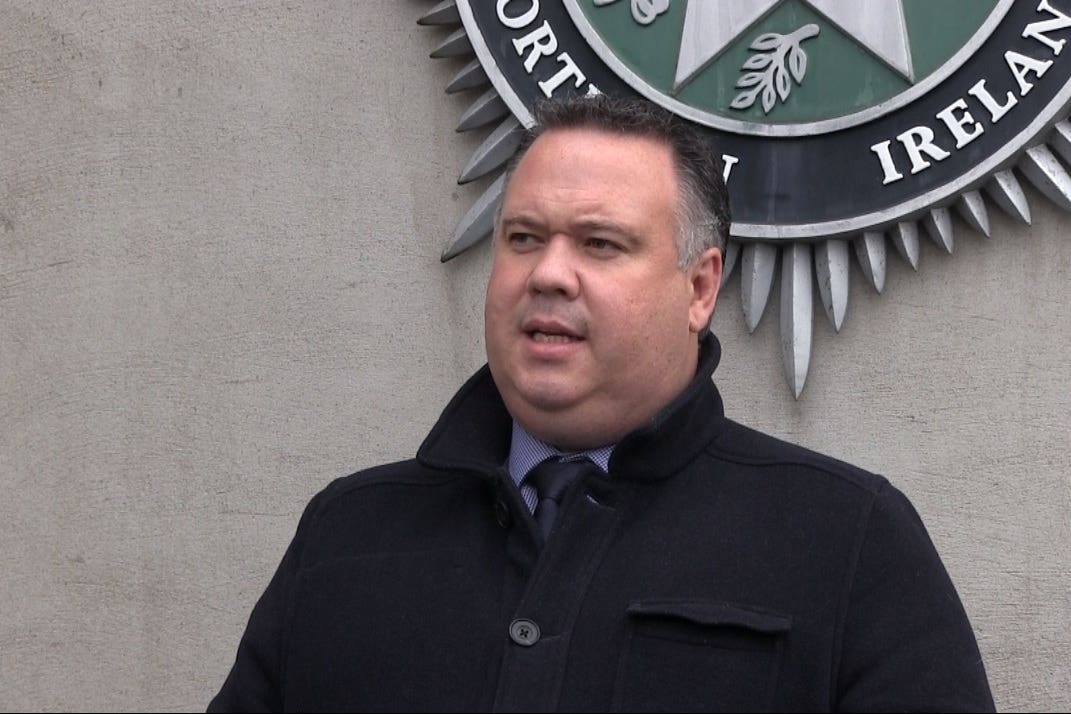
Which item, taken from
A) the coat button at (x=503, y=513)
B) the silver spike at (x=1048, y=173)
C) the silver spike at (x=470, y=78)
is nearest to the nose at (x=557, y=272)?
the coat button at (x=503, y=513)

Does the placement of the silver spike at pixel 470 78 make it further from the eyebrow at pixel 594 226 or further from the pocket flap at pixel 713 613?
the pocket flap at pixel 713 613

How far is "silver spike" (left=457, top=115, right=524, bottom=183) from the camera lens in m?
2.69

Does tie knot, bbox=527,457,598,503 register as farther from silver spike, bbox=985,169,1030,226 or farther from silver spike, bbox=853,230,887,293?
silver spike, bbox=985,169,1030,226

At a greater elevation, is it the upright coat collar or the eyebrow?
the eyebrow

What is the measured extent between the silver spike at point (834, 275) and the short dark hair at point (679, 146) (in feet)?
1.77

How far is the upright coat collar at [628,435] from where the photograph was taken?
6.39 feet

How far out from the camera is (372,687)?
1927 mm

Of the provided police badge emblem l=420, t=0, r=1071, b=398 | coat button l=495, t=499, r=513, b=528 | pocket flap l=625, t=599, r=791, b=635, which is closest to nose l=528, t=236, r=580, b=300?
coat button l=495, t=499, r=513, b=528

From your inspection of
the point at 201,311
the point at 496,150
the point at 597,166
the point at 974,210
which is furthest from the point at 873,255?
the point at 201,311

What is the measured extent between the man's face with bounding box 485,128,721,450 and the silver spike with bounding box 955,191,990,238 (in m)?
0.71

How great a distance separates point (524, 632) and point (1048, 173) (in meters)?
1.21

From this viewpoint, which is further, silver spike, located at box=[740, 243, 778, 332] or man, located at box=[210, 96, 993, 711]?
silver spike, located at box=[740, 243, 778, 332]

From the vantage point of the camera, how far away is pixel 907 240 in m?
2.57

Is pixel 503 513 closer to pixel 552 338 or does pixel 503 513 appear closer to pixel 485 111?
pixel 552 338
